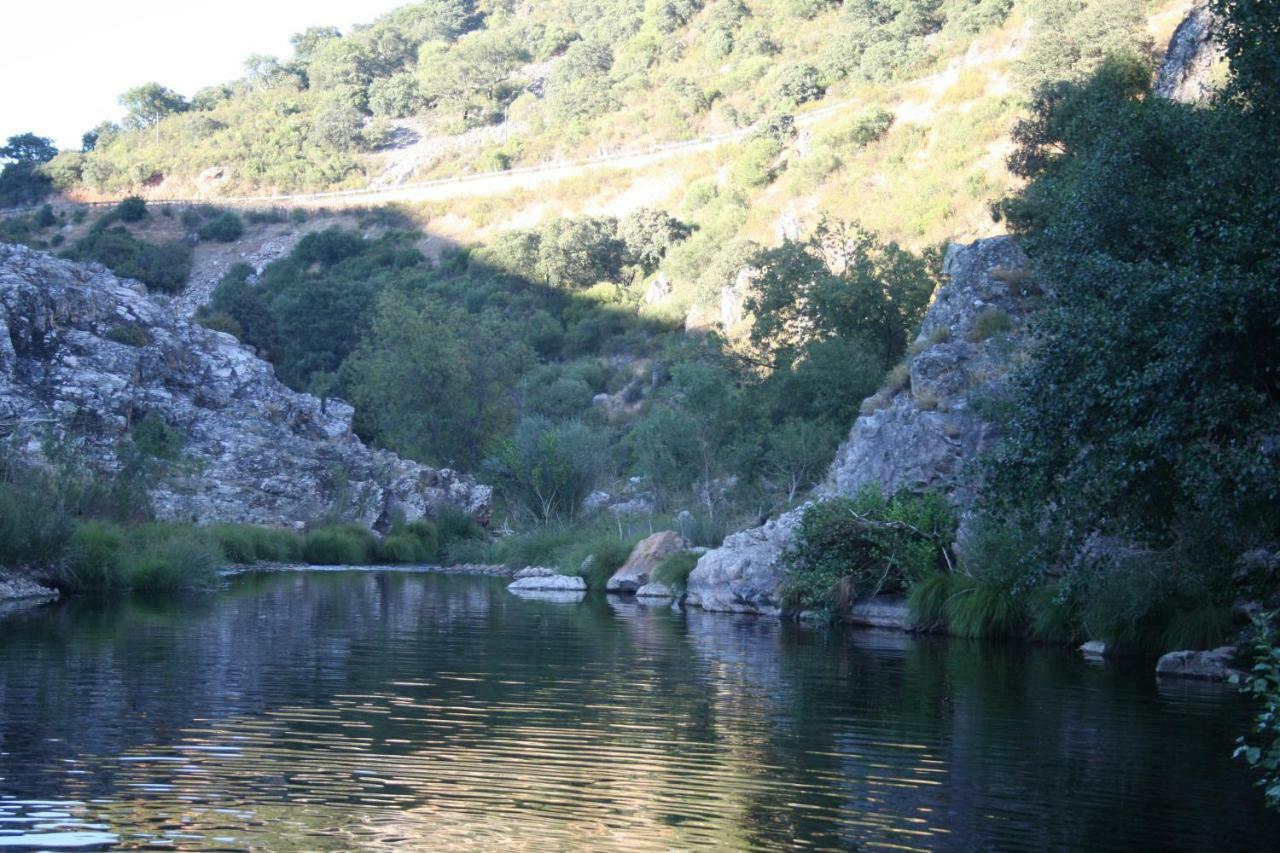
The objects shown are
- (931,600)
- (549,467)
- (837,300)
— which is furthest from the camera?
(549,467)

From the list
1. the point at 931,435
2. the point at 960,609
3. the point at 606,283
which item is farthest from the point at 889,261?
the point at 606,283

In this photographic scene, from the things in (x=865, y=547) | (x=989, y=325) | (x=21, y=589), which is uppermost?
(x=989, y=325)

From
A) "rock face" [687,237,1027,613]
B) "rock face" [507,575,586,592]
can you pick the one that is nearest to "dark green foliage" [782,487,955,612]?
"rock face" [687,237,1027,613]

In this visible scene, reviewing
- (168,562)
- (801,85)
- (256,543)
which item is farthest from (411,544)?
(801,85)

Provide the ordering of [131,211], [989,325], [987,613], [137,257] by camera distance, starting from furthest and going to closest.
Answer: [131,211], [137,257], [989,325], [987,613]

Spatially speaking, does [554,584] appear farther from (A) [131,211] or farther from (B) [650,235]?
(A) [131,211]

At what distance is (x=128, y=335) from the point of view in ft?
180

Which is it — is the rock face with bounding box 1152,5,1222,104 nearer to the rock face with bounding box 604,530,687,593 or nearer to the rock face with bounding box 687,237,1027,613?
the rock face with bounding box 687,237,1027,613

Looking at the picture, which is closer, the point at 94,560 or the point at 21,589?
the point at 21,589

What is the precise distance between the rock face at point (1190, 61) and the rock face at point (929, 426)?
25.2ft

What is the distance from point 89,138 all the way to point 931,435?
430 ft

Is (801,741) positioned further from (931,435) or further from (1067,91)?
(1067,91)

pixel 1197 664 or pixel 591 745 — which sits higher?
pixel 1197 664

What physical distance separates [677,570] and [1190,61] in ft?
73.3
